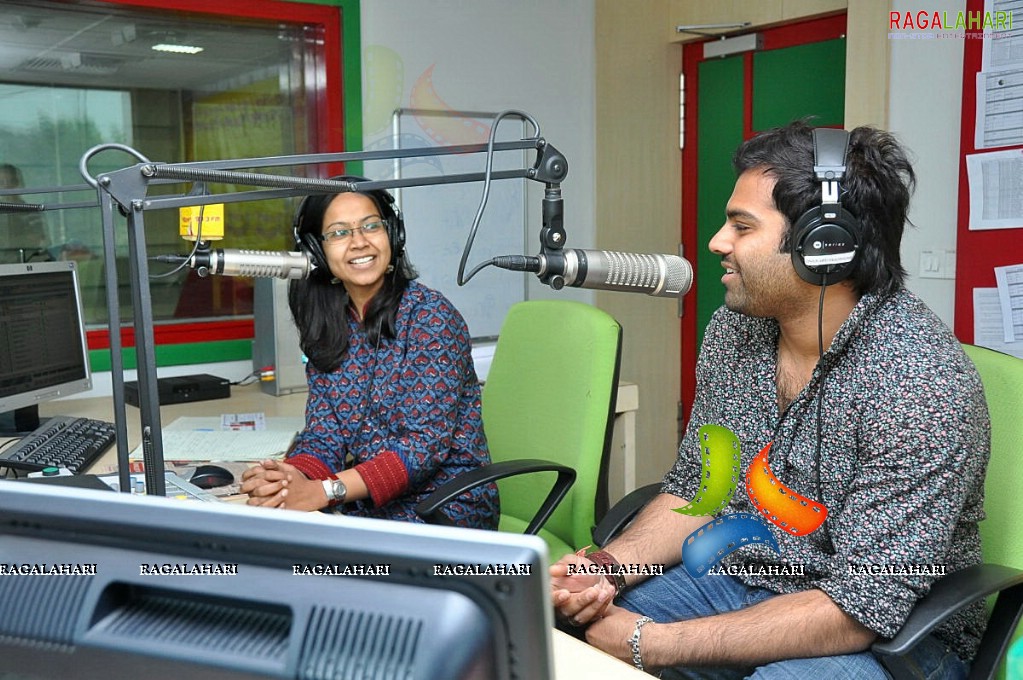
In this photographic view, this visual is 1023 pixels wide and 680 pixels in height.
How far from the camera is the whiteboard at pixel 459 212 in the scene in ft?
11.6

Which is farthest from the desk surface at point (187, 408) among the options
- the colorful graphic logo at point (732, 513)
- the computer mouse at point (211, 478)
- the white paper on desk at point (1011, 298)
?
the white paper on desk at point (1011, 298)

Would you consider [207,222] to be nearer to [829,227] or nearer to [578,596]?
[578,596]

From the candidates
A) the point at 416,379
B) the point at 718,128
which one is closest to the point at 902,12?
the point at 718,128

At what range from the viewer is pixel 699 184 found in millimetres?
3824

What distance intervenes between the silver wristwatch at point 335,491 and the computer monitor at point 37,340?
867 millimetres

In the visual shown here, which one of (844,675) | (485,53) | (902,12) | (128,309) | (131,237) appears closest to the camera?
(131,237)

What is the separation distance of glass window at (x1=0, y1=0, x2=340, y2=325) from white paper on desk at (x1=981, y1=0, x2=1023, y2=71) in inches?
85.8

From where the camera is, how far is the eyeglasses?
199 cm

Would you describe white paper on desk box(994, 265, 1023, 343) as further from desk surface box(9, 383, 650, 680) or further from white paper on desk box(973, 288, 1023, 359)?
desk surface box(9, 383, 650, 680)

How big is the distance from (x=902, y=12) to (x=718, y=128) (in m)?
0.99

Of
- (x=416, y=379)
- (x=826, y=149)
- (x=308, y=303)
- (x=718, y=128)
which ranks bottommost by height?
(x=416, y=379)

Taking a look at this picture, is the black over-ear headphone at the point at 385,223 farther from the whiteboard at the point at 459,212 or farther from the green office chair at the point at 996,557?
the whiteboard at the point at 459,212

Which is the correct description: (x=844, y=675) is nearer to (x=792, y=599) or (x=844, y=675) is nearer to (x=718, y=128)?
(x=792, y=599)

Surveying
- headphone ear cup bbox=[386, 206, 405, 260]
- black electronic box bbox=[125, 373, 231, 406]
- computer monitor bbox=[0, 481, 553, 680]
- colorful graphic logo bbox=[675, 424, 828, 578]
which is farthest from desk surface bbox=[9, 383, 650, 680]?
computer monitor bbox=[0, 481, 553, 680]
